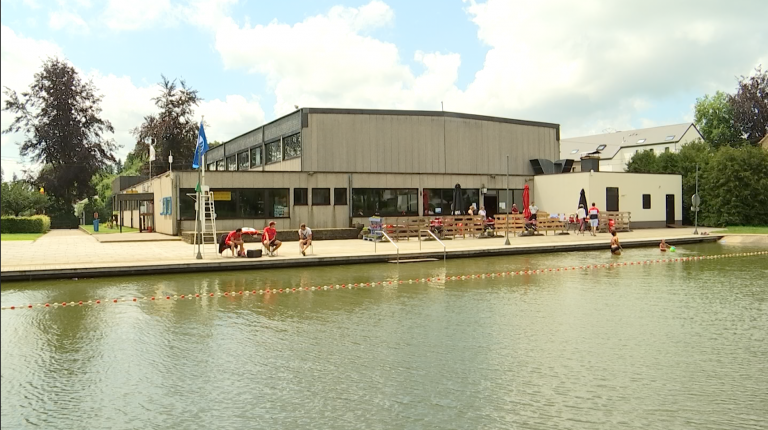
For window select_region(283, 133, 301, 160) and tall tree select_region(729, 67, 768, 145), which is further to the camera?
tall tree select_region(729, 67, 768, 145)

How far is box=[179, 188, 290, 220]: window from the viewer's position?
28.5 m

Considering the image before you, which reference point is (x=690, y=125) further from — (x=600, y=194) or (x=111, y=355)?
(x=111, y=355)

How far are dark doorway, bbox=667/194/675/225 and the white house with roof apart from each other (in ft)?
121

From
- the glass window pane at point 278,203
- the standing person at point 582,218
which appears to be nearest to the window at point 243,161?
the glass window pane at point 278,203

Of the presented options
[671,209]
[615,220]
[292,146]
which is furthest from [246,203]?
[671,209]

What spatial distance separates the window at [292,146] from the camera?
35.7m

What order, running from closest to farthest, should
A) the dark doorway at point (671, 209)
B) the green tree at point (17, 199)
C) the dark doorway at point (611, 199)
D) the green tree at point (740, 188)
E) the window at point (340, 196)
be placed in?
the green tree at point (17, 199) → the window at point (340, 196) → the dark doorway at point (611, 199) → the green tree at point (740, 188) → the dark doorway at point (671, 209)

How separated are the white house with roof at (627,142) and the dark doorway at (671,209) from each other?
121 ft

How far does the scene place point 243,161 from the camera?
46875mm

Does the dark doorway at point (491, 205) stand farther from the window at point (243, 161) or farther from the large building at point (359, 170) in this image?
the window at point (243, 161)

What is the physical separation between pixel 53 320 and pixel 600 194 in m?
30.1

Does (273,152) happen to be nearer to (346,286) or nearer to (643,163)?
(346,286)

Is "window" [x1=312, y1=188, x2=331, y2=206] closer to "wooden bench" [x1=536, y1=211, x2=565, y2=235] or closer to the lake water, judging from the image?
"wooden bench" [x1=536, y1=211, x2=565, y2=235]

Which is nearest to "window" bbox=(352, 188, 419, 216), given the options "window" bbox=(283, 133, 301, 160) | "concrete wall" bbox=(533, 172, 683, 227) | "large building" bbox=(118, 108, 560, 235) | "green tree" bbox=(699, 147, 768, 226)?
"large building" bbox=(118, 108, 560, 235)
